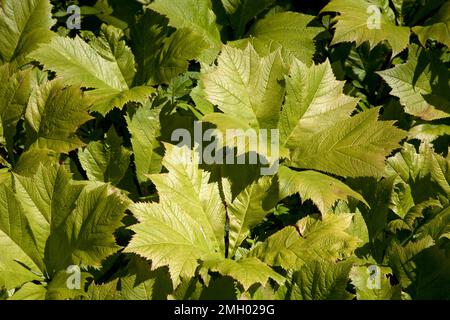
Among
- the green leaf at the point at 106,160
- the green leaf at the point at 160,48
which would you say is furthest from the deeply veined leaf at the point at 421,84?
the green leaf at the point at 106,160

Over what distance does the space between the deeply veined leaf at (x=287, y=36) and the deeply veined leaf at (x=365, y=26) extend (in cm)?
14

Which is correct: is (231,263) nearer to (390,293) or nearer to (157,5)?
(390,293)

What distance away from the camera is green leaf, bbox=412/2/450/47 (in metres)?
1.73

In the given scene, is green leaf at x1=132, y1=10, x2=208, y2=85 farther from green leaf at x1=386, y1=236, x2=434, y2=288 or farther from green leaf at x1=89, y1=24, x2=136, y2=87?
green leaf at x1=386, y1=236, x2=434, y2=288

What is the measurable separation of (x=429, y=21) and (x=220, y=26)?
709 mm

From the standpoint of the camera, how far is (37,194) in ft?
4.92

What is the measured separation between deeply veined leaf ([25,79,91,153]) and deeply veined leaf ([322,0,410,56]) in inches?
31.7

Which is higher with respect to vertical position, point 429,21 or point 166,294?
point 429,21

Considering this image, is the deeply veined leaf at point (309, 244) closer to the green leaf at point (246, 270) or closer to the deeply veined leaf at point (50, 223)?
the green leaf at point (246, 270)

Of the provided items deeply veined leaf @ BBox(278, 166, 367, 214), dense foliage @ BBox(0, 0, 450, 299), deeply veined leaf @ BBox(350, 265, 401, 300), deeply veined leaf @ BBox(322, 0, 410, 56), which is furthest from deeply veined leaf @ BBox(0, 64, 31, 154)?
deeply veined leaf @ BBox(350, 265, 401, 300)

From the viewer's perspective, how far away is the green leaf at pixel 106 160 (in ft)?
5.56

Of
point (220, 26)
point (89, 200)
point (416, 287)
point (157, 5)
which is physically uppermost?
point (157, 5)

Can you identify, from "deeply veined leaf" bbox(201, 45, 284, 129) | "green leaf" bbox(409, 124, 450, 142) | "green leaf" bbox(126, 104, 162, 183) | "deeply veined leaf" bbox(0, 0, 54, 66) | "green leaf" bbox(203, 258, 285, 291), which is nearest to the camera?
"green leaf" bbox(203, 258, 285, 291)
